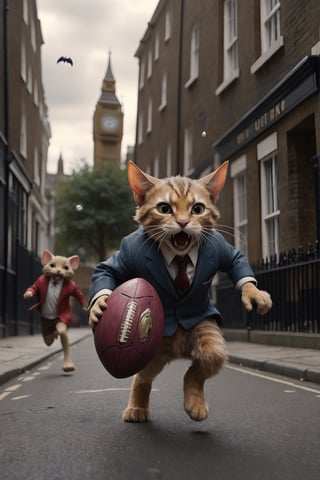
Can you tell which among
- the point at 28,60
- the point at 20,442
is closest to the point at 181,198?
the point at 20,442

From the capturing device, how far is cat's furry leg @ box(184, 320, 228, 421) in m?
3.55

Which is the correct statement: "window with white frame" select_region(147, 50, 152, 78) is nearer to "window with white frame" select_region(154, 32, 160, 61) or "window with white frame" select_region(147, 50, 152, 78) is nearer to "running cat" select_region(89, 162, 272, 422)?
"window with white frame" select_region(154, 32, 160, 61)

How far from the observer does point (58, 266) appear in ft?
27.1

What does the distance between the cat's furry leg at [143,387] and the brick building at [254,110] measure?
21.7ft

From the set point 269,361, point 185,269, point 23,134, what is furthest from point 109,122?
point 185,269

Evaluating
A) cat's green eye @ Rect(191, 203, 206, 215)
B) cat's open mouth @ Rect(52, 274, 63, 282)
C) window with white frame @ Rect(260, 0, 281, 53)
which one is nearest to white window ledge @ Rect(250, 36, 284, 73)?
window with white frame @ Rect(260, 0, 281, 53)

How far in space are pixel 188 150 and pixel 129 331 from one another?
16.9 metres

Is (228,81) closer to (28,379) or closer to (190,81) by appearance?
(190,81)

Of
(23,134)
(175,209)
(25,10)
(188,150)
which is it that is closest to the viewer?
(175,209)

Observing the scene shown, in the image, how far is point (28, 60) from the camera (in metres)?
21.4

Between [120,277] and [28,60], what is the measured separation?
19276 mm

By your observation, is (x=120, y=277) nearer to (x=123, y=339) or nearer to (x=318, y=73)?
(x=123, y=339)

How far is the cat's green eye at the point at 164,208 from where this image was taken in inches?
139

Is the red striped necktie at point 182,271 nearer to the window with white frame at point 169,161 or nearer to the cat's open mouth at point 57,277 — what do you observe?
the cat's open mouth at point 57,277
